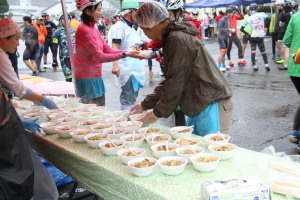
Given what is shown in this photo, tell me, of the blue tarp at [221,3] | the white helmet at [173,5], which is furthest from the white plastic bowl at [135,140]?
the blue tarp at [221,3]

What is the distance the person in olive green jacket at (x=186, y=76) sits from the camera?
2.13 meters

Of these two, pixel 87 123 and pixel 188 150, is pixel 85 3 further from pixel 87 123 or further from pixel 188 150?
pixel 188 150

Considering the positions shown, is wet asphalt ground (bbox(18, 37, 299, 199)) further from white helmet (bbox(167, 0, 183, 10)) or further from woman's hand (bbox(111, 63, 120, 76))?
white helmet (bbox(167, 0, 183, 10))

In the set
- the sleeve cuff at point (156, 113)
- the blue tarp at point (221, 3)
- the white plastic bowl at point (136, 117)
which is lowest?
the white plastic bowl at point (136, 117)

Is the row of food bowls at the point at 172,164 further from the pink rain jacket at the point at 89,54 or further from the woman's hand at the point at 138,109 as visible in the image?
the pink rain jacket at the point at 89,54

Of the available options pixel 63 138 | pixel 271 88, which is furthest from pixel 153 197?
pixel 271 88

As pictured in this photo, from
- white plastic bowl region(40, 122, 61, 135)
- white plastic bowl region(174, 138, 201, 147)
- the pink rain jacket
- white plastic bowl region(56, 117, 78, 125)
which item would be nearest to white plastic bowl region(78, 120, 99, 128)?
white plastic bowl region(56, 117, 78, 125)

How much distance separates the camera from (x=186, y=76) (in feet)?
7.30

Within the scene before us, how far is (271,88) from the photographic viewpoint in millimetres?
7301

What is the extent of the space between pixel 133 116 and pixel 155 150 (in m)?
0.81

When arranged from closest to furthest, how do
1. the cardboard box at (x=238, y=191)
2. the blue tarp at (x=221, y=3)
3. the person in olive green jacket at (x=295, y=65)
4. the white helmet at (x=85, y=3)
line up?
the cardboard box at (x=238, y=191), the white helmet at (x=85, y=3), the person in olive green jacket at (x=295, y=65), the blue tarp at (x=221, y=3)

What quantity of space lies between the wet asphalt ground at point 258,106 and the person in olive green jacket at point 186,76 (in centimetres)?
187

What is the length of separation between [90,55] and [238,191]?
9.16 ft

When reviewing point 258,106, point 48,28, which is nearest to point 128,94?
point 258,106
